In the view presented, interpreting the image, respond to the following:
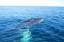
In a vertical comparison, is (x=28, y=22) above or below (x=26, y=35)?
above

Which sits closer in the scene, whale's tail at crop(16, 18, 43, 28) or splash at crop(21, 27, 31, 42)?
splash at crop(21, 27, 31, 42)

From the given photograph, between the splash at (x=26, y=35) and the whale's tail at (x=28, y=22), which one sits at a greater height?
the whale's tail at (x=28, y=22)

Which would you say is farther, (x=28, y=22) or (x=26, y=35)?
(x=28, y=22)

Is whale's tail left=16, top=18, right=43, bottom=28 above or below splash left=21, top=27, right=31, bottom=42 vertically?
above

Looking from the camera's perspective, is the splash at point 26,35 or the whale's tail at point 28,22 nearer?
the splash at point 26,35

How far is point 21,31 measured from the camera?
13.4ft

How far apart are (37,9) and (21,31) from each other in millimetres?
2674
